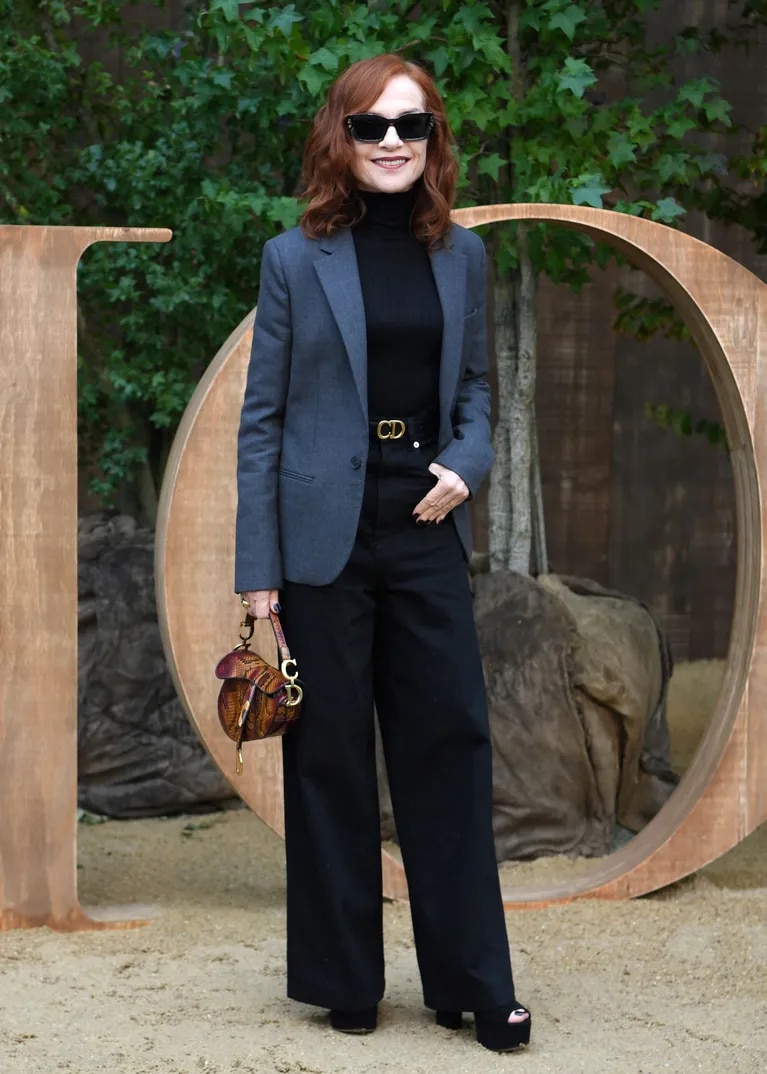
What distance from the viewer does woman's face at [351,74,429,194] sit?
264 cm

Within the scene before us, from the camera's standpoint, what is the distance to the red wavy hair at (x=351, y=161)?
264 centimetres

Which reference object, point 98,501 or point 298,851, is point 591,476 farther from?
point 298,851

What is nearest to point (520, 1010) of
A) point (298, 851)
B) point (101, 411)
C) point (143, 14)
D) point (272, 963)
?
point (298, 851)

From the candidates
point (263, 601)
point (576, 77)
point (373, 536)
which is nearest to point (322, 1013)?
point (263, 601)

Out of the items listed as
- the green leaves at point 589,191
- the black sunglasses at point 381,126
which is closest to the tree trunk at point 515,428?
the green leaves at point 589,191

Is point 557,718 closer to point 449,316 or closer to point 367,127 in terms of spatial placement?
point 449,316

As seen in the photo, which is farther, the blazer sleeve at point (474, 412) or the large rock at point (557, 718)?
the large rock at point (557, 718)

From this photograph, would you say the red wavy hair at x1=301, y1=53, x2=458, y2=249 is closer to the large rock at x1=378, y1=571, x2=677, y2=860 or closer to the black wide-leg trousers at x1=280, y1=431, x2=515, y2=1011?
the black wide-leg trousers at x1=280, y1=431, x2=515, y2=1011

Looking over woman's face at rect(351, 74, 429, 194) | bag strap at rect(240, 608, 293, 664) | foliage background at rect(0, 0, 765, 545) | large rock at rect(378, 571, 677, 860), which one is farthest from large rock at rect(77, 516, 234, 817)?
woman's face at rect(351, 74, 429, 194)

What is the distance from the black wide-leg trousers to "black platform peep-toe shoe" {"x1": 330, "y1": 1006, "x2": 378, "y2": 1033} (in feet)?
0.10

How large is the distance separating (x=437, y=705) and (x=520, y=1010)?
54 cm

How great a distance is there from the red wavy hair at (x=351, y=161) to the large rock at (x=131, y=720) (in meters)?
2.02

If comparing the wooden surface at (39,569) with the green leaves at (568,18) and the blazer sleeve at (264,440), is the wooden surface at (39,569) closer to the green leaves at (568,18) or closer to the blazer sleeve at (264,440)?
the blazer sleeve at (264,440)

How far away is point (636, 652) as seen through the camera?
422 centimetres
